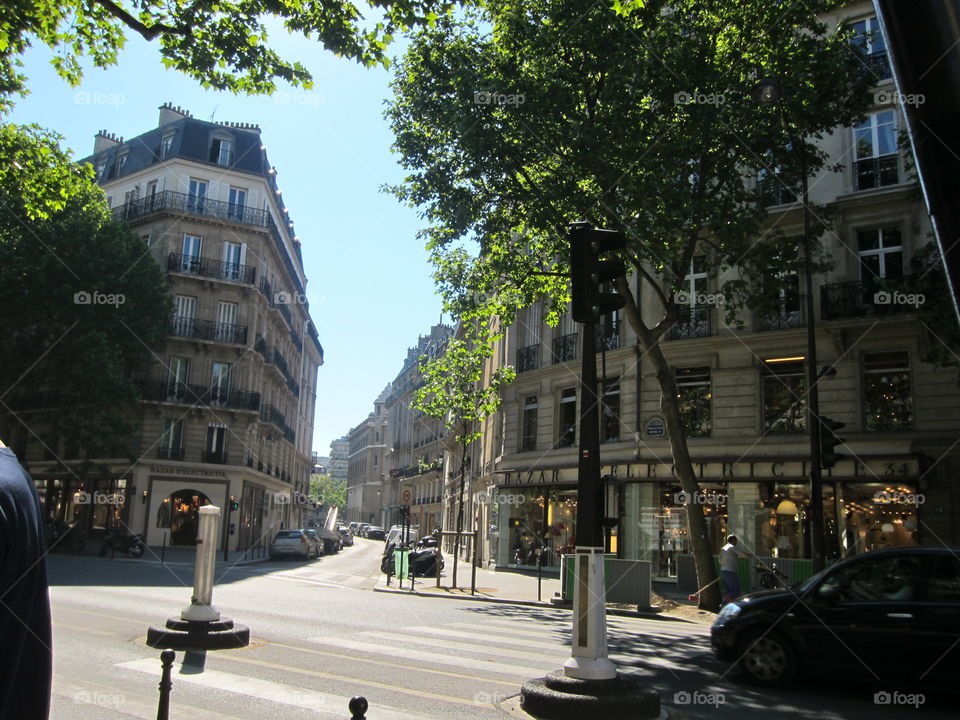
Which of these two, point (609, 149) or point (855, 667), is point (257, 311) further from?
point (855, 667)

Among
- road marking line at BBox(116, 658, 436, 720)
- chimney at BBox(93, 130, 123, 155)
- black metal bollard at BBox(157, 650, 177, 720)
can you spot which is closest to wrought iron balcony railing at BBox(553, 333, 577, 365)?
road marking line at BBox(116, 658, 436, 720)

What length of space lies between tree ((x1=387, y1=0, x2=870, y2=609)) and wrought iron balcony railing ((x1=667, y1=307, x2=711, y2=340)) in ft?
18.7

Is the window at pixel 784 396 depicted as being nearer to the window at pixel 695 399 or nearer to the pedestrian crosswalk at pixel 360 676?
the window at pixel 695 399

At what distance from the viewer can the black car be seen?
300 inches

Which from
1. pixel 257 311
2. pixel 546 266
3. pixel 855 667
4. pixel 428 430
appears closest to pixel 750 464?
pixel 546 266

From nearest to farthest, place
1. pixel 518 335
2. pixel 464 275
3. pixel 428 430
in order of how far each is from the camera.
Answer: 1. pixel 464 275
2. pixel 518 335
3. pixel 428 430

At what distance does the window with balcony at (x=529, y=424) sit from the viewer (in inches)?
1224

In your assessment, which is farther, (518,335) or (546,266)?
(518,335)

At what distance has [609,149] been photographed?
16.5 meters

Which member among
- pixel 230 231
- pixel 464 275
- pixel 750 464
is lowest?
pixel 750 464

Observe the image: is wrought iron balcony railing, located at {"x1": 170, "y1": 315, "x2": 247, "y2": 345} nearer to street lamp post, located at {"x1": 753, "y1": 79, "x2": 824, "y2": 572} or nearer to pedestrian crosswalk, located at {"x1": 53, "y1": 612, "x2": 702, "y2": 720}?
street lamp post, located at {"x1": 753, "y1": 79, "x2": 824, "y2": 572}

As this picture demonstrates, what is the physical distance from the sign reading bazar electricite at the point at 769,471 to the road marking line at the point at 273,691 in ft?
42.1

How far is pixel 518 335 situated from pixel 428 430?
39548mm

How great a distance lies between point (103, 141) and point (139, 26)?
47462 mm
